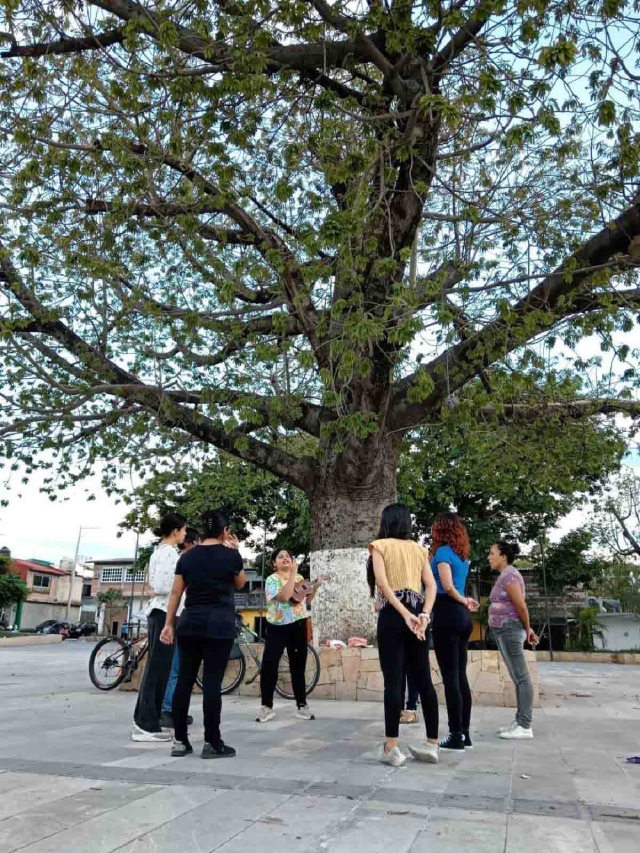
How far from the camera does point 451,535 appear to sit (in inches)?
212

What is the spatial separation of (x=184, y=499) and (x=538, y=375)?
24.7 metres

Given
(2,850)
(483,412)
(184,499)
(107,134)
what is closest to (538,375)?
(483,412)

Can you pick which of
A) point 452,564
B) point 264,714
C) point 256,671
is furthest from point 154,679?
point 256,671

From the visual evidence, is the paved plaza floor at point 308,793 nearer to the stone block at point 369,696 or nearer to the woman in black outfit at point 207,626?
the woman in black outfit at point 207,626

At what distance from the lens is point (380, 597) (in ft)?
15.4

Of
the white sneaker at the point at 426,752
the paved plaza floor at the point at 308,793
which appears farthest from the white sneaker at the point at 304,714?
the white sneaker at the point at 426,752

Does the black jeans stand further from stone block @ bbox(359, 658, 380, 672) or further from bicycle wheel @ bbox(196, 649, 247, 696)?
bicycle wheel @ bbox(196, 649, 247, 696)

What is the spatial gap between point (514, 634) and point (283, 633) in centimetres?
195

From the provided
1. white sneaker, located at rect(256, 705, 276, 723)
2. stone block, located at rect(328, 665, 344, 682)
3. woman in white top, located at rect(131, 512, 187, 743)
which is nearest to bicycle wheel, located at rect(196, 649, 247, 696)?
stone block, located at rect(328, 665, 344, 682)

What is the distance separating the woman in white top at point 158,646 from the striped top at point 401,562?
6.33 ft

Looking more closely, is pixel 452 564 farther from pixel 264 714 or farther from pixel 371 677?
pixel 371 677

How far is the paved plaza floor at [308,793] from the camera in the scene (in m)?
2.90

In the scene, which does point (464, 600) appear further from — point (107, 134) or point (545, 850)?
point (107, 134)

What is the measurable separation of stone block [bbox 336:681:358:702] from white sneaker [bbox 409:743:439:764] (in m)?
3.88
